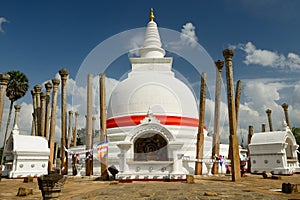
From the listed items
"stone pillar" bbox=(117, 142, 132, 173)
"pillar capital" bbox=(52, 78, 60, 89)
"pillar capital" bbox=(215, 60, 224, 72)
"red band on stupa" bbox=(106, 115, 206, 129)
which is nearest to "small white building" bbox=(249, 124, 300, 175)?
"red band on stupa" bbox=(106, 115, 206, 129)

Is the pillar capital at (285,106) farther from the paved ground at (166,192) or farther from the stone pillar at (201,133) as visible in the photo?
the paved ground at (166,192)

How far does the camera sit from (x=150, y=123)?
54.0 feet

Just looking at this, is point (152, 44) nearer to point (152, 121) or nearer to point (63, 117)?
point (63, 117)

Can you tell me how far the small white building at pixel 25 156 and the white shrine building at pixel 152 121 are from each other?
5.51 m

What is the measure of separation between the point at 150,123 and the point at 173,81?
11.5 metres

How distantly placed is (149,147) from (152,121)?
2.15 meters

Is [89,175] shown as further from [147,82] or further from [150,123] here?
[147,82]

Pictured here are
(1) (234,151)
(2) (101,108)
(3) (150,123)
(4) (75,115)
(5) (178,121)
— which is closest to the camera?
(1) (234,151)

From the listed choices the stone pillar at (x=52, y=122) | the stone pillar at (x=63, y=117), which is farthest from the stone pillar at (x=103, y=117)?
the stone pillar at (x=52, y=122)

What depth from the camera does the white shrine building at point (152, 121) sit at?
51.5 feet

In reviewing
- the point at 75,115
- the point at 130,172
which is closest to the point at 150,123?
the point at 130,172

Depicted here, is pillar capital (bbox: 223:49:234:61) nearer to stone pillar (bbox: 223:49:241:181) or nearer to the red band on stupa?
stone pillar (bbox: 223:49:241:181)

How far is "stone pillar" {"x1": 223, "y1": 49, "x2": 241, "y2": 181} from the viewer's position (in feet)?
47.8

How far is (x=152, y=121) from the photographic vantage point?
16.6m
